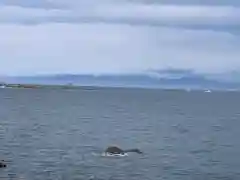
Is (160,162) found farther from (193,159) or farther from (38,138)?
(38,138)

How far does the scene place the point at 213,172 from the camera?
57688 mm

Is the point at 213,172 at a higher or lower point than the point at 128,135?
lower

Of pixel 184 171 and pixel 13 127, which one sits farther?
pixel 13 127

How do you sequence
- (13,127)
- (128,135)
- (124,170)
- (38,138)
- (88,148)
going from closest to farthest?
(124,170), (88,148), (38,138), (128,135), (13,127)

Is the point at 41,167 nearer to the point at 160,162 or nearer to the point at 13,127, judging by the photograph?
the point at 160,162

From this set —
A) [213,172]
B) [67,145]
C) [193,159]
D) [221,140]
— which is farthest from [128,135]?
[213,172]

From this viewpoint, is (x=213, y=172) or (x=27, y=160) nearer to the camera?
(x=213, y=172)

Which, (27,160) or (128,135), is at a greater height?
(128,135)

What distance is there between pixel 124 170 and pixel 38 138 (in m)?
29.5

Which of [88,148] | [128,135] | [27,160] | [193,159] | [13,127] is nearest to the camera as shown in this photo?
[27,160]

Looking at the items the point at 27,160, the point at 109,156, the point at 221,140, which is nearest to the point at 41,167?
the point at 27,160

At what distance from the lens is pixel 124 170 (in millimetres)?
56969

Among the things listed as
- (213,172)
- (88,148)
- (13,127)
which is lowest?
(213,172)

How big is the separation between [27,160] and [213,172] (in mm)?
16885
